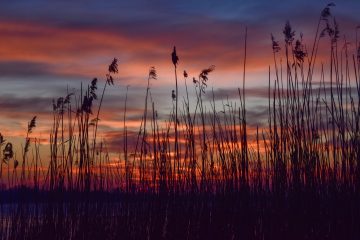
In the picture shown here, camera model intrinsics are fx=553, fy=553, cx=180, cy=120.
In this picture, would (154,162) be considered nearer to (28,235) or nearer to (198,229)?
(198,229)

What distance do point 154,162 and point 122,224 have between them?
0.61 m

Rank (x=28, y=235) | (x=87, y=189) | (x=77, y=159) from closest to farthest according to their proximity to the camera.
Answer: (x=87, y=189) < (x=77, y=159) < (x=28, y=235)

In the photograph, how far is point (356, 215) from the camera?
3.93 metres

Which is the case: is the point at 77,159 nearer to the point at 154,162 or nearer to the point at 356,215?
the point at 154,162

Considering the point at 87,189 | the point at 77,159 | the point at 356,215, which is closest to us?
the point at 356,215

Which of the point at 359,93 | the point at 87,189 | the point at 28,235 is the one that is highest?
the point at 359,93

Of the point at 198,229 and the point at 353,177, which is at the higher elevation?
the point at 353,177

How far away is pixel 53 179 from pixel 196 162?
49.2 inches

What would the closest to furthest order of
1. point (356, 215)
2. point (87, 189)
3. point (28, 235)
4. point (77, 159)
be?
point (356, 215), point (87, 189), point (77, 159), point (28, 235)

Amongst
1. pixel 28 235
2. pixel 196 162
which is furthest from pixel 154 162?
pixel 28 235

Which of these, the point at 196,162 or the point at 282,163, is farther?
the point at 196,162

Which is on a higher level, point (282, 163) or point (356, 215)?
point (282, 163)

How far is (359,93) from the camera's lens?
13.3 ft

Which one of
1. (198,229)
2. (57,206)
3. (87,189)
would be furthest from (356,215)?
(57,206)
